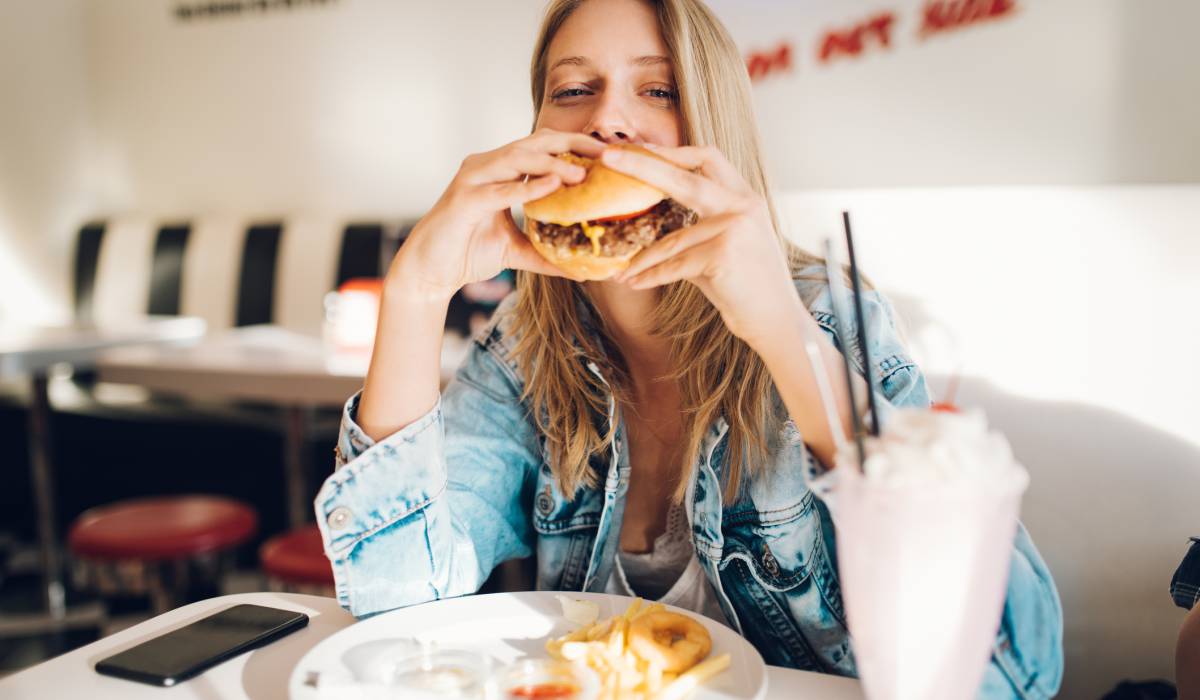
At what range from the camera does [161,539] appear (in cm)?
232

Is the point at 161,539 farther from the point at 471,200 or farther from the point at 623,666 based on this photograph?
the point at 623,666

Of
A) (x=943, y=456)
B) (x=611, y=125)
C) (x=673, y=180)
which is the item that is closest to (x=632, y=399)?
(x=611, y=125)

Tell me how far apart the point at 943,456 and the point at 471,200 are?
663mm

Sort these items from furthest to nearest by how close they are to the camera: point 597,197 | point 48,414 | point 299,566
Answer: point 48,414 < point 299,566 < point 597,197

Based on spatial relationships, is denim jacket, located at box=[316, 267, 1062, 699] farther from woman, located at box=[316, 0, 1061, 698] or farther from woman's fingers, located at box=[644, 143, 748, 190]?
woman's fingers, located at box=[644, 143, 748, 190]

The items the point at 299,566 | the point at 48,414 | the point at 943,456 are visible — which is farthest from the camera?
the point at 48,414

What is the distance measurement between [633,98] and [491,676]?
825mm

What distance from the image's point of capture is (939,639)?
624 millimetres

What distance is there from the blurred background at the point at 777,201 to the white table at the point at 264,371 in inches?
0.9

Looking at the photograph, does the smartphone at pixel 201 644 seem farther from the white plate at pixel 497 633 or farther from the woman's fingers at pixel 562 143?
the woman's fingers at pixel 562 143

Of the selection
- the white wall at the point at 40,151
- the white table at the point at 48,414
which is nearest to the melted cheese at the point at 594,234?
the white table at the point at 48,414

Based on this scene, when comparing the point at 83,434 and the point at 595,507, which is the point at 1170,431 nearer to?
the point at 595,507

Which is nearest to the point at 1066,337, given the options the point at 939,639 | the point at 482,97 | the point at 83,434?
the point at 939,639

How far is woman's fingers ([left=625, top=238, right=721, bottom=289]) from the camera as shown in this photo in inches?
36.6
